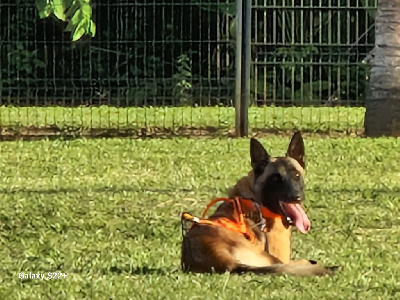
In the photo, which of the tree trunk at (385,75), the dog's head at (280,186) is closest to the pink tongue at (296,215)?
the dog's head at (280,186)

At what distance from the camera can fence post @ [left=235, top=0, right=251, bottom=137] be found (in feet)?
44.9

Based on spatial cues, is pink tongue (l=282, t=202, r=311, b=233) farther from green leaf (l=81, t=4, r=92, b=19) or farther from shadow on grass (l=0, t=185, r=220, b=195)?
green leaf (l=81, t=4, r=92, b=19)

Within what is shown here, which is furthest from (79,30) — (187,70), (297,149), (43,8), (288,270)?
(288,270)

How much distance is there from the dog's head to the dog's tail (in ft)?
0.90

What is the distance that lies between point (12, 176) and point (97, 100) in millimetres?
4955

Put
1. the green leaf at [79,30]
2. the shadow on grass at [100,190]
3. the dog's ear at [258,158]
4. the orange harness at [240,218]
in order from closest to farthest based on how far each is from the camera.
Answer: the orange harness at [240,218]
the dog's ear at [258,158]
the shadow on grass at [100,190]
the green leaf at [79,30]

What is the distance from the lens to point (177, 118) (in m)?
14.8

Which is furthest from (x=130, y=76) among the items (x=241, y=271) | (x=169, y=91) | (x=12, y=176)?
(x=241, y=271)

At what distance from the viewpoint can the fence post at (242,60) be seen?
44.9 ft

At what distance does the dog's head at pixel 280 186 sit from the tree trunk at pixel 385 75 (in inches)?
279

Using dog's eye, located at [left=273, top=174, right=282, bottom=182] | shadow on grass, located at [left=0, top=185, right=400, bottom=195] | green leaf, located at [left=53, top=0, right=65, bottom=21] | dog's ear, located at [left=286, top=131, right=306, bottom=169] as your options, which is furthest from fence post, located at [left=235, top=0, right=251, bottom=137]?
dog's eye, located at [left=273, top=174, right=282, bottom=182]

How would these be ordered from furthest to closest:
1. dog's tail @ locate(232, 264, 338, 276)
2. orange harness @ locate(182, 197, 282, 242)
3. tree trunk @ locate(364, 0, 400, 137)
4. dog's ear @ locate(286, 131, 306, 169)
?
tree trunk @ locate(364, 0, 400, 137), dog's ear @ locate(286, 131, 306, 169), orange harness @ locate(182, 197, 282, 242), dog's tail @ locate(232, 264, 338, 276)

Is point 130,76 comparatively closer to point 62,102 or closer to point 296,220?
point 62,102

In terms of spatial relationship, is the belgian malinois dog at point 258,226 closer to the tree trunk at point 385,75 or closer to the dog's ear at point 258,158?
the dog's ear at point 258,158
